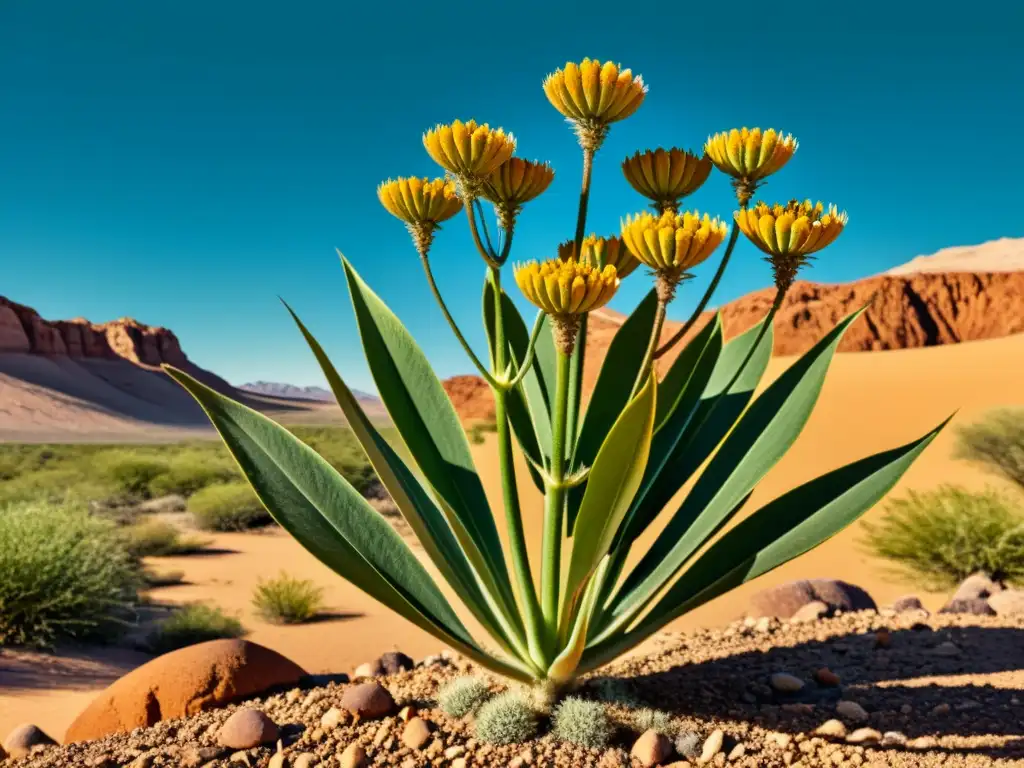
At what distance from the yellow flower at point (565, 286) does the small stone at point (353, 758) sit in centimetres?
182

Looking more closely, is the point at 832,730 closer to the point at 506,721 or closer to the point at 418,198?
the point at 506,721

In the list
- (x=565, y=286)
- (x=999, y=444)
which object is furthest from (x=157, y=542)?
(x=999, y=444)

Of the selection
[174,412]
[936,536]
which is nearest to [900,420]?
[936,536]

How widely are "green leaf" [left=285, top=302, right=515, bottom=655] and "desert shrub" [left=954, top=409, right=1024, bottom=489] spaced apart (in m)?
11.4

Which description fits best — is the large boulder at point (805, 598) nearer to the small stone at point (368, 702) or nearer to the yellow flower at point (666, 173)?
the small stone at point (368, 702)

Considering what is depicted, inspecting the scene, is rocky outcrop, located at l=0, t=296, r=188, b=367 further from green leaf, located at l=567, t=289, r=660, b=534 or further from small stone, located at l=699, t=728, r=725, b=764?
small stone, located at l=699, t=728, r=725, b=764

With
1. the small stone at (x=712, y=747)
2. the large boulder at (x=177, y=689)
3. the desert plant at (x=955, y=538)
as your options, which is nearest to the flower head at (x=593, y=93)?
the small stone at (x=712, y=747)

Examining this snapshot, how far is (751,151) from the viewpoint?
10.5ft

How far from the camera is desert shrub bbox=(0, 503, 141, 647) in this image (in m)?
7.58

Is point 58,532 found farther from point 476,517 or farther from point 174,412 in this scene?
point 174,412

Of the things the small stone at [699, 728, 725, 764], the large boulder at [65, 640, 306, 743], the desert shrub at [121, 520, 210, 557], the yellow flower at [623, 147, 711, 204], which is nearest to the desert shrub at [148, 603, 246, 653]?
the large boulder at [65, 640, 306, 743]

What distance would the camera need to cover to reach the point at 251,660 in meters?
4.41

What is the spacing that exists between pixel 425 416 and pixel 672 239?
1608 millimetres

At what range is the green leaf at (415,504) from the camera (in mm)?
3033
